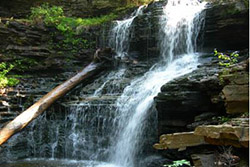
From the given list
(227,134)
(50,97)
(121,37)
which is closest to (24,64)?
(50,97)

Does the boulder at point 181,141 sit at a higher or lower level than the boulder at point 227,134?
lower

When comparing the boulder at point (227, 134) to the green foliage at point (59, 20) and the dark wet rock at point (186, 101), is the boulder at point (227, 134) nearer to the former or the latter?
the dark wet rock at point (186, 101)

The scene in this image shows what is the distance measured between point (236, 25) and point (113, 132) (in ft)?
18.4

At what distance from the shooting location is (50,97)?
7.71 meters

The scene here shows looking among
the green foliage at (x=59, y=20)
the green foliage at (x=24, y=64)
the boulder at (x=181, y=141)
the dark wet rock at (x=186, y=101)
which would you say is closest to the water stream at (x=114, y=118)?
the dark wet rock at (x=186, y=101)

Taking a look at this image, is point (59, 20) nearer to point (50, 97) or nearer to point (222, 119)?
point (50, 97)

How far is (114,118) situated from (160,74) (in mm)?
2810

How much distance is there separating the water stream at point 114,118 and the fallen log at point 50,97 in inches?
21.1

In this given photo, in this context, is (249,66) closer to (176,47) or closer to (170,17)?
(176,47)

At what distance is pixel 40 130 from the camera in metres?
7.76

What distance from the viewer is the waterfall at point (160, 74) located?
6141 millimetres

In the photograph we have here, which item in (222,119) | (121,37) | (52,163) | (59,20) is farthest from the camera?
(59,20)

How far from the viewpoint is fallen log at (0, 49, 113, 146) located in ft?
20.1

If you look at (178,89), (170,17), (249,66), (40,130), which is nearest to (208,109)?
(178,89)
